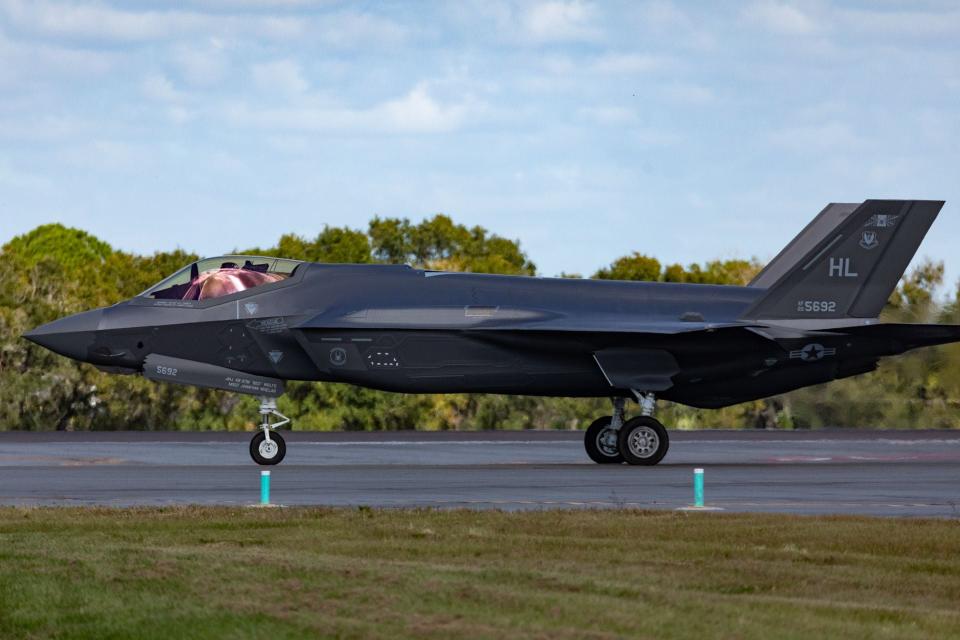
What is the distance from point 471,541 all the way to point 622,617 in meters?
3.78

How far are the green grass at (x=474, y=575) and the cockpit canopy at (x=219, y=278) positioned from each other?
33.0ft

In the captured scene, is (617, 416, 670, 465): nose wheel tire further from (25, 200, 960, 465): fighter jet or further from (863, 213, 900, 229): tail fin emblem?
(863, 213, 900, 229): tail fin emblem

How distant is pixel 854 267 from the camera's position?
80.9ft

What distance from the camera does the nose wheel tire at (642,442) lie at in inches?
939

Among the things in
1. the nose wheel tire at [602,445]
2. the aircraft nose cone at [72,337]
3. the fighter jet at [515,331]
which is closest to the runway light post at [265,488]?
the fighter jet at [515,331]

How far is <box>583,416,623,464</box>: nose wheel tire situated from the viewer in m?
25.0

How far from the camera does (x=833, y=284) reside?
80.7ft

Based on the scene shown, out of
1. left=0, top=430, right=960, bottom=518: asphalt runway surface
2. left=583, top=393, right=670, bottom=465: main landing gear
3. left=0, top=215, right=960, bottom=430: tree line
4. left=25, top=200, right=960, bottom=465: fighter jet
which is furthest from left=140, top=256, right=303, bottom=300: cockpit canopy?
left=0, top=215, right=960, bottom=430: tree line

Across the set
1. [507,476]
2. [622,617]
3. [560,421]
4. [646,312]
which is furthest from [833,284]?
[560,421]

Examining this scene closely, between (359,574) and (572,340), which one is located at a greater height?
(572,340)

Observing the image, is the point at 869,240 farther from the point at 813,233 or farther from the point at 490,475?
the point at 490,475

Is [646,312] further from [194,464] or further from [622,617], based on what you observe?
[622,617]

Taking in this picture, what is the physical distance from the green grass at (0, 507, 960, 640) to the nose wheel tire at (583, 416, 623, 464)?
10861 mm

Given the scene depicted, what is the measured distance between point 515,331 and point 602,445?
295 centimetres
